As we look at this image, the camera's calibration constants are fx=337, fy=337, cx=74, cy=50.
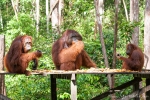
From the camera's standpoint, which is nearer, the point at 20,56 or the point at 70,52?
the point at 20,56

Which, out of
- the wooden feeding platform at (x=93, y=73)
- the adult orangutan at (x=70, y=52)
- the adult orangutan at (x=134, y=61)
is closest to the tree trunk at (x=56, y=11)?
the wooden feeding platform at (x=93, y=73)

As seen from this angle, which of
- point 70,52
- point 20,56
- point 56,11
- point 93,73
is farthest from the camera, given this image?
point 56,11

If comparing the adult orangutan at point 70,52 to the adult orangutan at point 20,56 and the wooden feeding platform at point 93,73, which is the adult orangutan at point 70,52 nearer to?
the wooden feeding platform at point 93,73

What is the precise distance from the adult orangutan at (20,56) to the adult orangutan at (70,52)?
521 millimetres

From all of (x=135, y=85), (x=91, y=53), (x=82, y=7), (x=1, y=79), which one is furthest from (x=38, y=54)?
(x=82, y=7)

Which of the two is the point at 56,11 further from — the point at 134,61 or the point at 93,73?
the point at 93,73

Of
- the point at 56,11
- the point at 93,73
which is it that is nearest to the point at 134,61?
the point at 93,73

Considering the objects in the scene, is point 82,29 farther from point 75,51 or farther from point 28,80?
point 75,51

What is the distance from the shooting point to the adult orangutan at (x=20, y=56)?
489cm

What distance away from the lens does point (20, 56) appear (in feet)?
16.3

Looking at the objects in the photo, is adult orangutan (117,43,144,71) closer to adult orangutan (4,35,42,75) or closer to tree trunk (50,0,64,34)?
adult orangutan (4,35,42,75)

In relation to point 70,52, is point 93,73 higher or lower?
lower

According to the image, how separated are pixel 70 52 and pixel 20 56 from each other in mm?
787

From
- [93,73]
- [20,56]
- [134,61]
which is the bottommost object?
[93,73]
